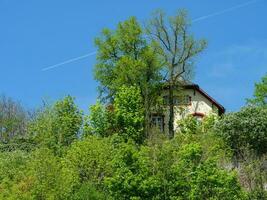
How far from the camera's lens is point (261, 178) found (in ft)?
119

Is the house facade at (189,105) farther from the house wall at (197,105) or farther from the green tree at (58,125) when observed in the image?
the green tree at (58,125)

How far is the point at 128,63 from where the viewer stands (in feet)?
200

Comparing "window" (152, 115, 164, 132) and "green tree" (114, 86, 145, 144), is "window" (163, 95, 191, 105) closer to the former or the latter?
"window" (152, 115, 164, 132)

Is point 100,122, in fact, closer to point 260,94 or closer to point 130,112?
point 130,112

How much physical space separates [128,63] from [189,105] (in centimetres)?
982

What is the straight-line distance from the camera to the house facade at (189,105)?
65.2 metres

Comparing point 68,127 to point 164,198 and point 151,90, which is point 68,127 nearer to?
point 151,90

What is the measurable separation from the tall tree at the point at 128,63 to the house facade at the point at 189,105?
2.50 m

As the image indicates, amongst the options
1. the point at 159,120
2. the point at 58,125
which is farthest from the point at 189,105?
the point at 58,125

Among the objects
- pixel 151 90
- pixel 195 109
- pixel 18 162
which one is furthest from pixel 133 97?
pixel 18 162

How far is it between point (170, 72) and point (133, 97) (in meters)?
5.37

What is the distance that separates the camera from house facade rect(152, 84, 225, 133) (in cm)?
6525

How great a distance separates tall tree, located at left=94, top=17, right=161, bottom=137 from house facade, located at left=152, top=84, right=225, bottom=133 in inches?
98.6

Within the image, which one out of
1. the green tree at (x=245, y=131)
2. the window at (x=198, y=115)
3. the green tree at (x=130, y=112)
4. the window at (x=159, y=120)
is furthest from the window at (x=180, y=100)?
the green tree at (x=245, y=131)
